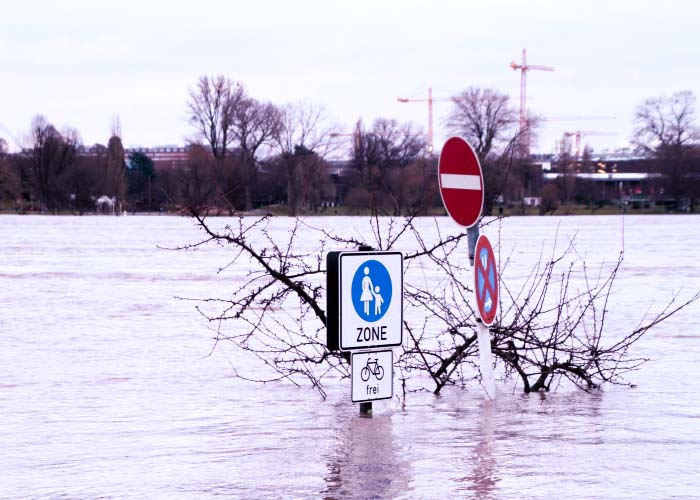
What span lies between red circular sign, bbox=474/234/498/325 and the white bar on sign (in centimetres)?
40

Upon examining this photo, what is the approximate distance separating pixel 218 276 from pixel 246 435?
18646 millimetres

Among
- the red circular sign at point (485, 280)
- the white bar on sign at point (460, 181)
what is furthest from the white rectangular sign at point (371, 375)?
the white bar on sign at point (460, 181)

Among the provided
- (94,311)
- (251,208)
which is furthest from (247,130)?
(94,311)

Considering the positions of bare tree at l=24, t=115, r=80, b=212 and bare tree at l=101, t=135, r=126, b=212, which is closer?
bare tree at l=24, t=115, r=80, b=212

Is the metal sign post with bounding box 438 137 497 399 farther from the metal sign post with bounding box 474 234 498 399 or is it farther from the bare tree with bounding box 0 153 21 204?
the bare tree with bounding box 0 153 21 204

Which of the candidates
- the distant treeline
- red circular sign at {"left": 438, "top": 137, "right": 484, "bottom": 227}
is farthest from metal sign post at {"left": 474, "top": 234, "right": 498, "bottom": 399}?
the distant treeline

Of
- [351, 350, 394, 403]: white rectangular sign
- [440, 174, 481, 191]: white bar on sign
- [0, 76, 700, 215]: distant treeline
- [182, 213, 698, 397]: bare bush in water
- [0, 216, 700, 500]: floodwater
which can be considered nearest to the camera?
[0, 216, 700, 500]: floodwater

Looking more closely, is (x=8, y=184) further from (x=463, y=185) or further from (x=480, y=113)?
(x=463, y=185)

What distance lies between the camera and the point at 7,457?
837 centimetres

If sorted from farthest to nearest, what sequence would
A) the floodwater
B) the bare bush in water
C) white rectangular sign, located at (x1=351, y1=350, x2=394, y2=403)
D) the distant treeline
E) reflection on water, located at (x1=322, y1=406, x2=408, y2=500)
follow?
the distant treeline
the bare bush in water
white rectangular sign, located at (x1=351, y1=350, x2=394, y2=403)
the floodwater
reflection on water, located at (x1=322, y1=406, x2=408, y2=500)

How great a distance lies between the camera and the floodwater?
7.29 metres

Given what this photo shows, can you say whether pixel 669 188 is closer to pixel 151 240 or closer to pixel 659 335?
pixel 151 240

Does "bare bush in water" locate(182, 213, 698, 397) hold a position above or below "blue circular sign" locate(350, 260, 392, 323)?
below

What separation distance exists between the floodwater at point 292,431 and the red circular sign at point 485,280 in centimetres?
88
